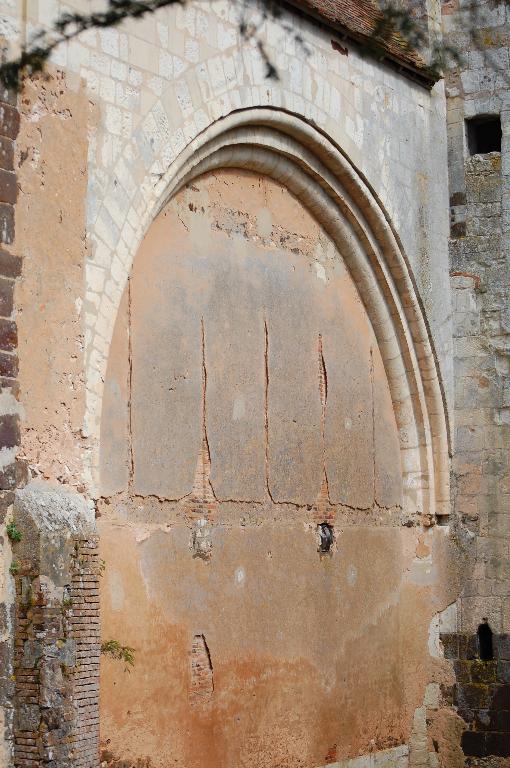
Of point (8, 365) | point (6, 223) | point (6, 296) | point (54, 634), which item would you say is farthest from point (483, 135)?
point (54, 634)

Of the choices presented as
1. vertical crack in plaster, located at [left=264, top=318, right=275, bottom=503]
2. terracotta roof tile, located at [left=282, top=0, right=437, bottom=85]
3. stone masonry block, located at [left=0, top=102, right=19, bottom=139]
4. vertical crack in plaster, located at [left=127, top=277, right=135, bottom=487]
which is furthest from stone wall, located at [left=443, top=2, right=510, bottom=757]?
stone masonry block, located at [left=0, top=102, right=19, bottom=139]

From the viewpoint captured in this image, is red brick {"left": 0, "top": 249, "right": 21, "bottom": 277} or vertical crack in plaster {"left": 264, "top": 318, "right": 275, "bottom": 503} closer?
red brick {"left": 0, "top": 249, "right": 21, "bottom": 277}

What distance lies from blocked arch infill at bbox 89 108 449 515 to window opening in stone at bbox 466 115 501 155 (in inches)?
54.0

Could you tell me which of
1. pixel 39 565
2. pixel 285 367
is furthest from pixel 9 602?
pixel 285 367

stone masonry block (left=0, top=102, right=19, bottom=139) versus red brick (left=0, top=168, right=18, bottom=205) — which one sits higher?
stone masonry block (left=0, top=102, right=19, bottom=139)

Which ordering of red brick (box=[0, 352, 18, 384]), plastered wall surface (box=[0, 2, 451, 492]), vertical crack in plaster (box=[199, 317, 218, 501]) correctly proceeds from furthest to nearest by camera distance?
vertical crack in plaster (box=[199, 317, 218, 501]) → plastered wall surface (box=[0, 2, 451, 492]) → red brick (box=[0, 352, 18, 384])

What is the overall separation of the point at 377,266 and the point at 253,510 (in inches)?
99.1

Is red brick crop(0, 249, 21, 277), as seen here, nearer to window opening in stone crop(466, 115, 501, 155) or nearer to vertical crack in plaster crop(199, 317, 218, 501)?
vertical crack in plaster crop(199, 317, 218, 501)

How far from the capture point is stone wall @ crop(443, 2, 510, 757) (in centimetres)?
985

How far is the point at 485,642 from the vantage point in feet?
32.5

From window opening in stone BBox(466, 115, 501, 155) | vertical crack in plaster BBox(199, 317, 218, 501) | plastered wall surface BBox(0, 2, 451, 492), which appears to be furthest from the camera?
window opening in stone BBox(466, 115, 501, 155)

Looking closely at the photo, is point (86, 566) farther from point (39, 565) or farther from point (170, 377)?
point (170, 377)

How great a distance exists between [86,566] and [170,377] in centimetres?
184

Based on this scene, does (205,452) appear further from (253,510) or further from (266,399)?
(266,399)
